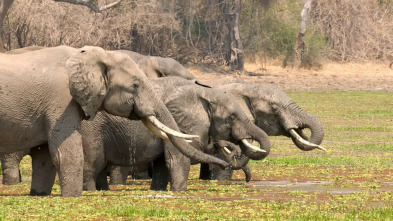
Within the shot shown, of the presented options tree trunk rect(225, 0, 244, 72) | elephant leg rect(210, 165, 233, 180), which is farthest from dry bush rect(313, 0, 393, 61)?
elephant leg rect(210, 165, 233, 180)

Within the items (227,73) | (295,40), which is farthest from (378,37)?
(227,73)

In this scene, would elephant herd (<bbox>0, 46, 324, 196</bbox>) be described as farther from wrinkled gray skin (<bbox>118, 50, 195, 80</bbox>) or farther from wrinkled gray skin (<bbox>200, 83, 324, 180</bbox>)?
wrinkled gray skin (<bbox>118, 50, 195, 80</bbox>)

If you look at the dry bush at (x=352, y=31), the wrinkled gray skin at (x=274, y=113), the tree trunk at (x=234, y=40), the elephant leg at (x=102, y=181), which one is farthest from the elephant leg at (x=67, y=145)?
the dry bush at (x=352, y=31)

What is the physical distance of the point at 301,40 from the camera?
45188 mm

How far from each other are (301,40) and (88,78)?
1399 inches

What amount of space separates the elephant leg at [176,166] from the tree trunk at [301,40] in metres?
33.2

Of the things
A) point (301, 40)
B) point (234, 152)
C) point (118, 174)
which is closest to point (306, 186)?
point (234, 152)

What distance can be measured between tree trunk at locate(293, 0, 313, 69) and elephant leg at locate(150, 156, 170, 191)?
32.8m

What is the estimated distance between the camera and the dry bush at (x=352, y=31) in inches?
1857

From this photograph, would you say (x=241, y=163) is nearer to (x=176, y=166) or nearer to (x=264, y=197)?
(x=176, y=166)

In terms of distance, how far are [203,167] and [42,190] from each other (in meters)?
3.77

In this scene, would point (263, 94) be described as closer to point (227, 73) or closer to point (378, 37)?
point (227, 73)

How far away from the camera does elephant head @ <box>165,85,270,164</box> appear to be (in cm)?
1210

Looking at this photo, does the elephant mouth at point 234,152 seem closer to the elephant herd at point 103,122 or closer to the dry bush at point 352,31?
the elephant herd at point 103,122
